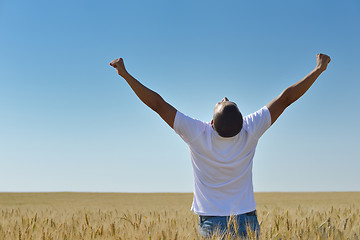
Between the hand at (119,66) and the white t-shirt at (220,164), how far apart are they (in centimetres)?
62

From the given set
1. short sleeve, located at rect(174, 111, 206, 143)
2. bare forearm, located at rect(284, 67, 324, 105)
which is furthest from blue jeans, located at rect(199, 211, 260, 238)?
bare forearm, located at rect(284, 67, 324, 105)

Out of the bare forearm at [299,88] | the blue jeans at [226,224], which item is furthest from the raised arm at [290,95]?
the blue jeans at [226,224]

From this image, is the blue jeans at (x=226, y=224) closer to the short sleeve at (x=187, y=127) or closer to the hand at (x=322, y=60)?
the short sleeve at (x=187, y=127)

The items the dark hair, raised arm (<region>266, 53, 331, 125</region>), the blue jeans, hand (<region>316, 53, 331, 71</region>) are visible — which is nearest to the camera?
the dark hair

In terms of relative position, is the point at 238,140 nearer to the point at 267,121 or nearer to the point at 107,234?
the point at 267,121

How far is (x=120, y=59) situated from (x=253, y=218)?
1.76 meters

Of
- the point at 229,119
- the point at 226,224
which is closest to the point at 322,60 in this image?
the point at 229,119

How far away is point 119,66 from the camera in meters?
3.32

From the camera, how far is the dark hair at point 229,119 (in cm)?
292

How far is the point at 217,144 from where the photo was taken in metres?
3.13

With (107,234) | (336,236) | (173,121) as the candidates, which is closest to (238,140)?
(173,121)

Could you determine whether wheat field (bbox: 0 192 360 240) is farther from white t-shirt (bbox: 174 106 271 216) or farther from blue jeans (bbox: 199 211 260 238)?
white t-shirt (bbox: 174 106 271 216)

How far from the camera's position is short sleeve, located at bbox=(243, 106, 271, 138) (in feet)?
10.5

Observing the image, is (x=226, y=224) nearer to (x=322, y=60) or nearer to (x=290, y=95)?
(x=290, y=95)
